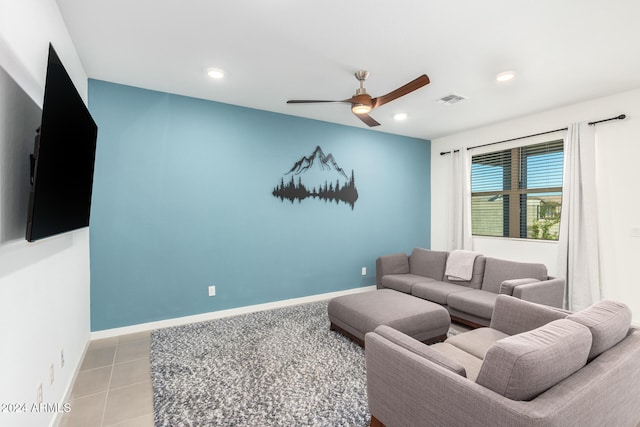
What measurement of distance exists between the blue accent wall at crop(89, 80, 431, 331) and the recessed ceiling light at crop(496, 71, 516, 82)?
7.34 feet

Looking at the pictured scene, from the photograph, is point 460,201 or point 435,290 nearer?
point 435,290

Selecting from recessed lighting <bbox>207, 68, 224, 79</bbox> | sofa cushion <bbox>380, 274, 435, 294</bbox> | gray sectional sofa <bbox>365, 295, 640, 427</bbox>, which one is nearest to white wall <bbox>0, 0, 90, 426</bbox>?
recessed lighting <bbox>207, 68, 224, 79</bbox>

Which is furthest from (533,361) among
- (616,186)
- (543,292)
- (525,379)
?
(616,186)

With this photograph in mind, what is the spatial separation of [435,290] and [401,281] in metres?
0.56

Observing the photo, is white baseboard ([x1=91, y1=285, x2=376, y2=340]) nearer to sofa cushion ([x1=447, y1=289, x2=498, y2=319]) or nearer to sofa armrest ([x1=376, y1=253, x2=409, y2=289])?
sofa armrest ([x1=376, y1=253, x2=409, y2=289])

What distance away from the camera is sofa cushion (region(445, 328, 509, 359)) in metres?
2.13

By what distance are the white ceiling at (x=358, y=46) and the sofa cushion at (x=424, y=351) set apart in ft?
7.02

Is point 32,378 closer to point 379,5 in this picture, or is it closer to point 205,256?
point 205,256

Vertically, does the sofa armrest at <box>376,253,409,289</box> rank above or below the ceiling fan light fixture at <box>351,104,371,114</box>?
below

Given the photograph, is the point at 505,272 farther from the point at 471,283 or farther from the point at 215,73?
the point at 215,73

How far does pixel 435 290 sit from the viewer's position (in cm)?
385

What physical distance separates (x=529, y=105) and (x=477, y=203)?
177cm

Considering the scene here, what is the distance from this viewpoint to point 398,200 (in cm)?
548

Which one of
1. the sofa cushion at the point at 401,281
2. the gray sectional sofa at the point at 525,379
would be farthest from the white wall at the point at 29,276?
the sofa cushion at the point at 401,281
